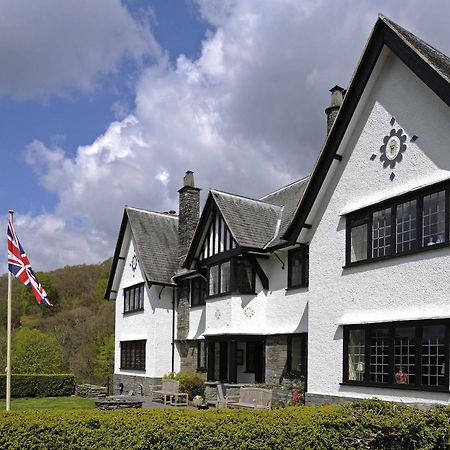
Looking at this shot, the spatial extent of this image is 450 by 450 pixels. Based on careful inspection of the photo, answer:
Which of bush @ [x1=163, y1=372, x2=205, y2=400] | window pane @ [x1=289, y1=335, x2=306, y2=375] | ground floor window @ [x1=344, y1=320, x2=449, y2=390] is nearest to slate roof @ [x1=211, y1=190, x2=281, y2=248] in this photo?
window pane @ [x1=289, y1=335, x2=306, y2=375]

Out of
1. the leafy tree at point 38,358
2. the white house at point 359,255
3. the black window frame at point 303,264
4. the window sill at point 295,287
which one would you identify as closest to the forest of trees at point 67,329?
the leafy tree at point 38,358

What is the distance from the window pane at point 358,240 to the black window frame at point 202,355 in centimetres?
1122

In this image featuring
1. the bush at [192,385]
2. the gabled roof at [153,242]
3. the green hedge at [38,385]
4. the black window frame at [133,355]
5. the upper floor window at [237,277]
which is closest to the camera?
the upper floor window at [237,277]

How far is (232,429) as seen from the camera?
9.97 m

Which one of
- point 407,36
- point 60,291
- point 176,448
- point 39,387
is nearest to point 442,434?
point 176,448

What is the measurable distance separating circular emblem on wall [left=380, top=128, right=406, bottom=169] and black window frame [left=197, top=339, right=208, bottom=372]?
524 inches

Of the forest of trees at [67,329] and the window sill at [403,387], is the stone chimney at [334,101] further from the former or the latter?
the forest of trees at [67,329]

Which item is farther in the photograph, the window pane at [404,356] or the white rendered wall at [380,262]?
the window pane at [404,356]

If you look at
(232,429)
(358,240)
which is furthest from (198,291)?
(232,429)

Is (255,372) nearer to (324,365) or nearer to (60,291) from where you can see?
(324,365)

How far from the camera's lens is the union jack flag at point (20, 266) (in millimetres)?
17109

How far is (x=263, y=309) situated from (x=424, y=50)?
10977 mm

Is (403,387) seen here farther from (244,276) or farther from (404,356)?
(244,276)

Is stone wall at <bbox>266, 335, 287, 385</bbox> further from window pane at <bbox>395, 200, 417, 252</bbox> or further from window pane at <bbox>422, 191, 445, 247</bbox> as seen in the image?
window pane at <bbox>422, 191, 445, 247</bbox>
